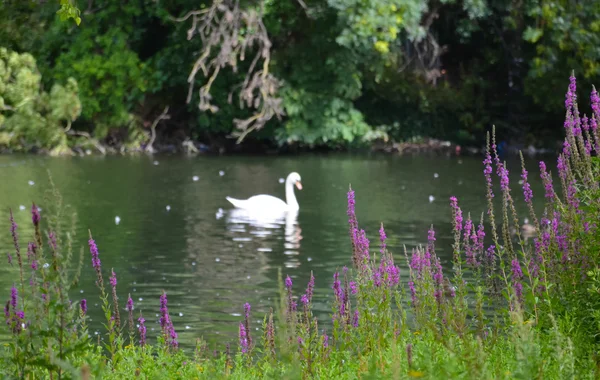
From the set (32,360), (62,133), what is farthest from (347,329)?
(62,133)

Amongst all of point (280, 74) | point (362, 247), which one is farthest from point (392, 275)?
point (280, 74)

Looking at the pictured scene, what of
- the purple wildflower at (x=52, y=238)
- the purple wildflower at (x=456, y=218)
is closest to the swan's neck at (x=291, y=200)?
the purple wildflower at (x=456, y=218)

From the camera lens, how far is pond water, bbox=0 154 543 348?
40.3ft

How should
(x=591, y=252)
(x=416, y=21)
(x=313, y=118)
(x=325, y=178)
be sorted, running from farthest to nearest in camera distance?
(x=313, y=118) → (x=416, y=21) → (x=325, y=178) → (x=591, y=252)

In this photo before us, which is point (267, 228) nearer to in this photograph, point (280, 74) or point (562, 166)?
point (562, 166)

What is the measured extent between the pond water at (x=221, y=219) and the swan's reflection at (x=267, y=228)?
1.1 inches

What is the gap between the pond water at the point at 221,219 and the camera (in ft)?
40.3

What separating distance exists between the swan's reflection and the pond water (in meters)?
0.03

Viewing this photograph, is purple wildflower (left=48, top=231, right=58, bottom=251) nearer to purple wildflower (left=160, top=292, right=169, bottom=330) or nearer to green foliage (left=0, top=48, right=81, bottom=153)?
purple wildflower (left=160, top=292, right=169, bottom=330)

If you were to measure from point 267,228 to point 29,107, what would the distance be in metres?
16.8

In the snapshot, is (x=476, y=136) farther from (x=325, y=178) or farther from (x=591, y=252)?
(x=591, y=252)

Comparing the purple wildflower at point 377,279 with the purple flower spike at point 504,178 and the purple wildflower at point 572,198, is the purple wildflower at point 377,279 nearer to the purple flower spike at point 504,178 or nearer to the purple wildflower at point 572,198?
the purple flower spike at point 504,178

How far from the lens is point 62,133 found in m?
34.3

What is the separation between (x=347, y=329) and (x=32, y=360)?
2.48 m
